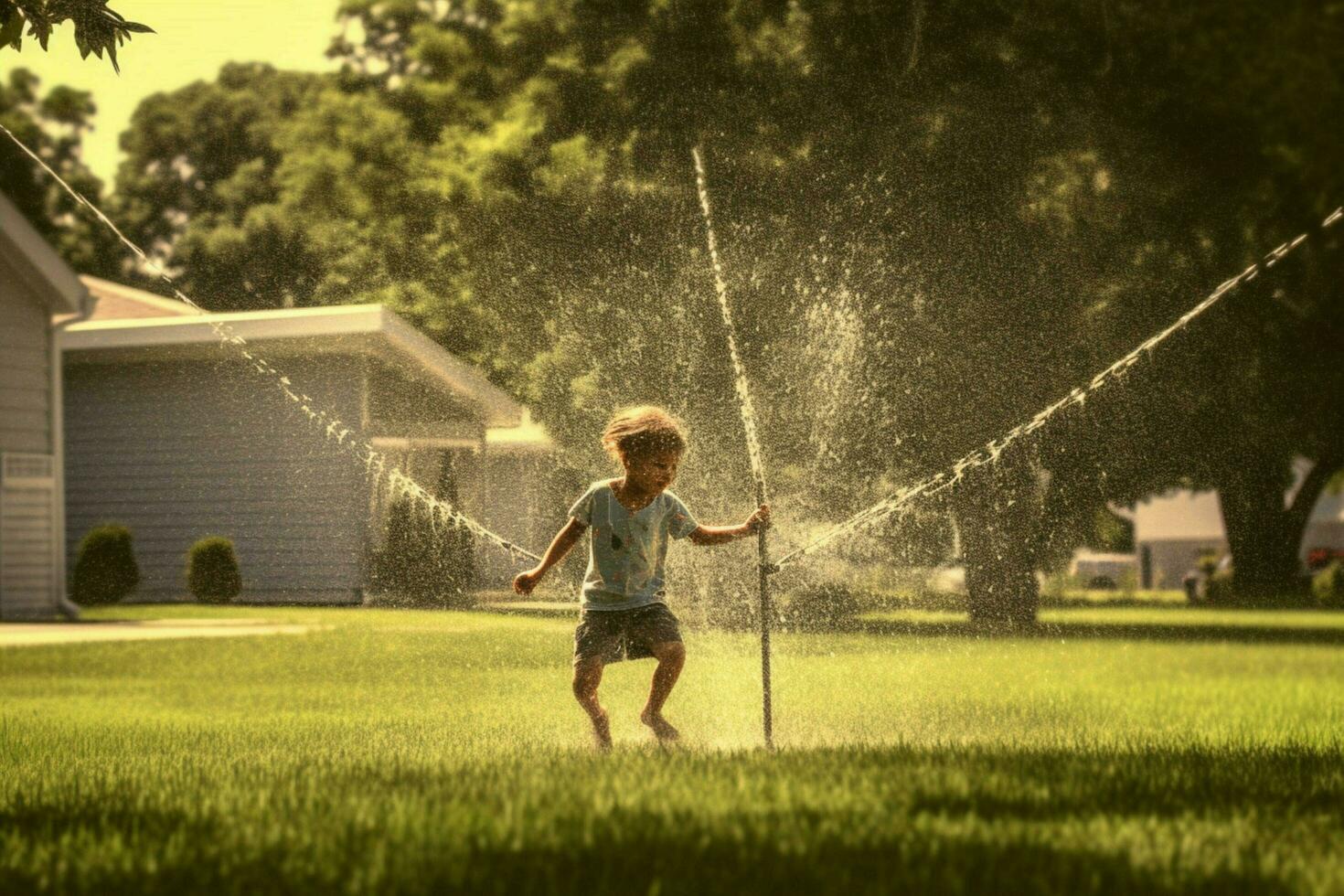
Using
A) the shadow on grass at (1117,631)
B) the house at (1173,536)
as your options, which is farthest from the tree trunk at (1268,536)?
the house at (1173,536)

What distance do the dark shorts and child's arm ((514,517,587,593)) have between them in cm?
24

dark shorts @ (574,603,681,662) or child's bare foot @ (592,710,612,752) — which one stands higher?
dark shorts @ (574,603,681,662)

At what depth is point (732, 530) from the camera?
671cm

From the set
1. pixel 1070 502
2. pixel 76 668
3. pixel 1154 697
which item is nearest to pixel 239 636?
pixel 76 668

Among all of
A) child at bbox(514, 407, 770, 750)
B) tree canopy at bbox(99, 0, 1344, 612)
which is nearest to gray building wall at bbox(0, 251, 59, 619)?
tree canopy at bbox(99, 0, 1344, 612)

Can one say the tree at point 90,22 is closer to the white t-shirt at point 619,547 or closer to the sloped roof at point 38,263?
the white t-shirt at point 619,547

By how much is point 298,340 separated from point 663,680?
18.0 m

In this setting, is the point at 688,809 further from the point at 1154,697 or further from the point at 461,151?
the point at 461,151

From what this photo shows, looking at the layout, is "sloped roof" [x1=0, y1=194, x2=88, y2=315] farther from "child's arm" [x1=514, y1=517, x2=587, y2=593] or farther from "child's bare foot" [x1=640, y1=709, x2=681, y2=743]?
"child's bare foot" [x1=640, y1=709, x2=681, y2=743]

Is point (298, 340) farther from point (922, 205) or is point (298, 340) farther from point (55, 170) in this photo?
point (55, 170)

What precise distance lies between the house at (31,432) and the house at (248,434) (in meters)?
2.87

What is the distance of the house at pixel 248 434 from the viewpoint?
24047 millimetres

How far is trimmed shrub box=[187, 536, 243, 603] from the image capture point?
23641mm

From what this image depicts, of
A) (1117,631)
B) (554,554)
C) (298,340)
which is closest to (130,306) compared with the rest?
(298,340)
